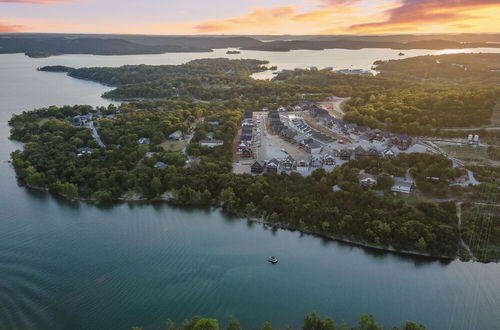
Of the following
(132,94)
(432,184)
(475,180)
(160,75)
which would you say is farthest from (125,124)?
(160,75)

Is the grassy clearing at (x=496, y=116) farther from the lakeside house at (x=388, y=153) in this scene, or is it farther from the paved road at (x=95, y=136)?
the paved road at (x=95, y=136)

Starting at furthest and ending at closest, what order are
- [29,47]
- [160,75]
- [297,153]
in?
[29,47]
[160,75]
[297,153]

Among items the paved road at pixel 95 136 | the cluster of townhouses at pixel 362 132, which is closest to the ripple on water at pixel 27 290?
the paved road at pixel 95 136

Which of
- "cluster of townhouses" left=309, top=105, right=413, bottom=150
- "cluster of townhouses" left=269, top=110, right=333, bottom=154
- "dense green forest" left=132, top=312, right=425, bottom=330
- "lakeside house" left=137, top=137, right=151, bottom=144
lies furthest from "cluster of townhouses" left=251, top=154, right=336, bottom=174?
"dense green forest" left=132, top=312, right=425, bottom=330

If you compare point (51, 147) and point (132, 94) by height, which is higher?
point (132, 94)

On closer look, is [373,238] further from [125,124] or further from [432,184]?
[125,124]

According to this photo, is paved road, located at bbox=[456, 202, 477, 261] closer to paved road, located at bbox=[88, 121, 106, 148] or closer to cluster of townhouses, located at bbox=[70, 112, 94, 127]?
paved road, located at bbox=[88, 121, 106, 148]

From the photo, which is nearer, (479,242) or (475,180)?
(479,242)
